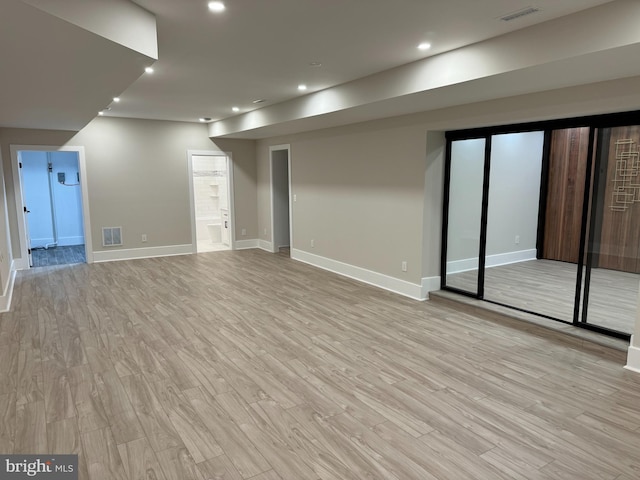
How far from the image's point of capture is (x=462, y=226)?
5.16 meters

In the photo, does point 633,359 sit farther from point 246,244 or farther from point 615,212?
point 246,244

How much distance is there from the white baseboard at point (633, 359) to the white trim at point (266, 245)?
641 centimetres

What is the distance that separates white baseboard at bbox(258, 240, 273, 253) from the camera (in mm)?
8645

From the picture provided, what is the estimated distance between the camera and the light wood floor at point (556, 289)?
13.0ft

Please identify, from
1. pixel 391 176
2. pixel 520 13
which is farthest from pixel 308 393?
pixel 391 176

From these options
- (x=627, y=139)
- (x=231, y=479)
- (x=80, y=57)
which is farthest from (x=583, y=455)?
(x=80, y=57)

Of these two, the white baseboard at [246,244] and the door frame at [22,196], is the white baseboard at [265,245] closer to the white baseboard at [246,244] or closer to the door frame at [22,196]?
the white baseboard at [246,244]

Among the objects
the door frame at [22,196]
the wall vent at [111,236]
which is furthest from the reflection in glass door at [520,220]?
the door frame at [22,196]

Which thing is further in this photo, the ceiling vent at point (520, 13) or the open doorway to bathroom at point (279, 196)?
the open doorway to bathroom at point (279, 196)

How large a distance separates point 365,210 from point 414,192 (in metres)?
1.01

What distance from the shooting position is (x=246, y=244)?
355 inches

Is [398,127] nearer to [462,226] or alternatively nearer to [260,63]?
[462,226]

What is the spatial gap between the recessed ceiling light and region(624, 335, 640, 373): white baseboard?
158 inches

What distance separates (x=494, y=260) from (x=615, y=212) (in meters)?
2.81
